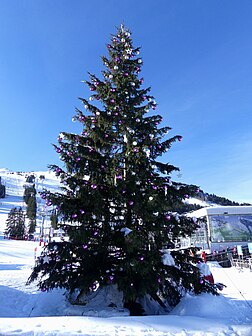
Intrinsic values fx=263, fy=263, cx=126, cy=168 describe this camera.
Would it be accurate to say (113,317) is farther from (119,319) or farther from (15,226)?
(15,226)

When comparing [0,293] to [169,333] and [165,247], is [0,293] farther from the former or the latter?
[169,333]

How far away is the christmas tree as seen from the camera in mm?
6395

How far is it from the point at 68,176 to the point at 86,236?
1859mm

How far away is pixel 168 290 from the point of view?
681cm

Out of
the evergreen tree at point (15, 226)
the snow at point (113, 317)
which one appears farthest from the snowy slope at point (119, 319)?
the evergreen tree at point (15, 226)

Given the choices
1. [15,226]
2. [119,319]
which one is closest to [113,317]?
[119,319]

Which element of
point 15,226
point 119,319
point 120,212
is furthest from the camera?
point 15,226

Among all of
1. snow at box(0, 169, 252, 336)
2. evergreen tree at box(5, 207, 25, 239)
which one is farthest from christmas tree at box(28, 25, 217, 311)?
evergreen tree at box(5, 207, 25, 239)

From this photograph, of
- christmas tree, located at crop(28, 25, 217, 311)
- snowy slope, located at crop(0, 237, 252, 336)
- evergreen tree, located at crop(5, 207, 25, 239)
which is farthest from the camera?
evergreen tree, located at crop(5, 207, 25, 239)

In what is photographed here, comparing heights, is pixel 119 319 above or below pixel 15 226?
below

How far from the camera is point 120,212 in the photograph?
7277 millimetres

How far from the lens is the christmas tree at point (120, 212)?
6.39 meters

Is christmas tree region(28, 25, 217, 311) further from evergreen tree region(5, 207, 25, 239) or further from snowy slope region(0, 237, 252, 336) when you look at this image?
evergreen tree region(5, 207, 25, 239)

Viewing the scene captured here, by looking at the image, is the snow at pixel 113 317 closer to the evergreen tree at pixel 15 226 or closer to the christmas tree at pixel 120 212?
the christmas tree at pixel 120 212
